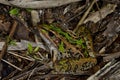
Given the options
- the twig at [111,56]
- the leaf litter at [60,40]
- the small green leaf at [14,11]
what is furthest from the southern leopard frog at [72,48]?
the small green leaf at [14,11]

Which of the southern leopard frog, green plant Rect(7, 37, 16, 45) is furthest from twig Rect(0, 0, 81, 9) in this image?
green plant Rect(7, 37, 16, 45)

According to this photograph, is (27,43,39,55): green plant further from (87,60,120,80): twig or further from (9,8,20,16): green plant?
(87,60,120,80): twig

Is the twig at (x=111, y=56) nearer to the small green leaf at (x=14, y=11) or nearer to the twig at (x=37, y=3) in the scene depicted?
the twig at (x=37, y=3)

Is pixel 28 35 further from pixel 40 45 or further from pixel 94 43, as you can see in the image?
pixel 94 43

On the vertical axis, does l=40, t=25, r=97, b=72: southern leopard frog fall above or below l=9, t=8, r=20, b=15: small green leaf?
below

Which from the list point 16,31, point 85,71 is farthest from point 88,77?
point 16,31

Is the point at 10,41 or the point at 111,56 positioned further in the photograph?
the point at 10,41

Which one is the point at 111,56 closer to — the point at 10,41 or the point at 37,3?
the point at 37,3

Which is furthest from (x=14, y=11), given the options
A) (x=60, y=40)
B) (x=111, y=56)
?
(x=111, y=56)

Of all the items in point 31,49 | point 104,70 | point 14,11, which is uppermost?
point 14,11
